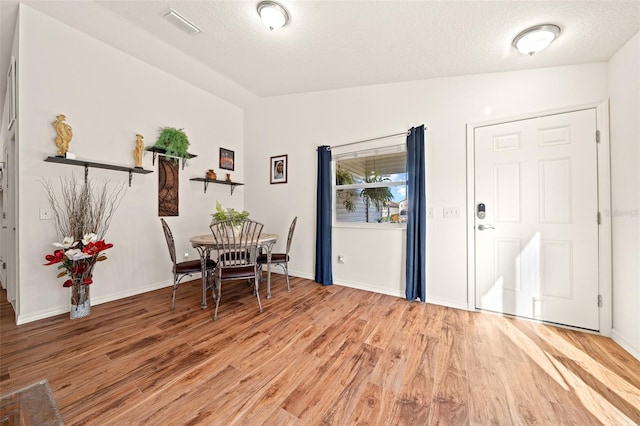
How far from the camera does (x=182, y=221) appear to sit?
353 centimetres

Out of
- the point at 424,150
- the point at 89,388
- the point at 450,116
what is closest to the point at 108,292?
the point at 89,388

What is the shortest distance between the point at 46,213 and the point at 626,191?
203 inches

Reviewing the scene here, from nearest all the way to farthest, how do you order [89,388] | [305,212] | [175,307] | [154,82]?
1. [89,388]
2. [175,307]
3. [154,82]
4. [305,212]

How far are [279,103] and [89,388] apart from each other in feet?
12.9

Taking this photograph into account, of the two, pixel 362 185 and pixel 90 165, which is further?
pixel 362 185

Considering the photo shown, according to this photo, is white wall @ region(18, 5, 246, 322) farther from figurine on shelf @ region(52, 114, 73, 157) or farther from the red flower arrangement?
the red flower arrangement

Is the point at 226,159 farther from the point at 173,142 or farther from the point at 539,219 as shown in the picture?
the point at 539,219

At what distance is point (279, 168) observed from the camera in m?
4.02

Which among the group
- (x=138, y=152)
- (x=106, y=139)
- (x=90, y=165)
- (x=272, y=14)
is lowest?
(x=90, y=165)

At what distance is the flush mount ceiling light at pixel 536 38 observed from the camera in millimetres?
1844

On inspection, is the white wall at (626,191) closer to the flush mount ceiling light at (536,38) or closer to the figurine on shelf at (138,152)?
the flush mount ceiling light at (536,38)

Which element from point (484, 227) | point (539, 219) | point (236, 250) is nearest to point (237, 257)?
point (236, 250)

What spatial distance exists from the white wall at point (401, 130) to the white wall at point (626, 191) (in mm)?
204

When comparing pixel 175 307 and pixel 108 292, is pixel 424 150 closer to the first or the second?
pixel 175 307
